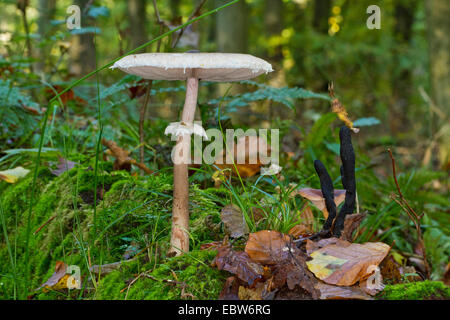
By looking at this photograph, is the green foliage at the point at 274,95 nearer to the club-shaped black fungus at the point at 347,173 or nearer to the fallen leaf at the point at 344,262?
the club-shaped black fungus at the point at 347,173

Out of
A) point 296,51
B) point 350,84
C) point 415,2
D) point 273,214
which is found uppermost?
point 415,2

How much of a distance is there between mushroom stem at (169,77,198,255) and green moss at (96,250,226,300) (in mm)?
97

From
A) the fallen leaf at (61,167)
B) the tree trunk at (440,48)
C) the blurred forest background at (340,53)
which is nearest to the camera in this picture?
the fallen leaf at (61,167)

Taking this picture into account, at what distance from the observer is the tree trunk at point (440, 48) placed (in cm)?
507

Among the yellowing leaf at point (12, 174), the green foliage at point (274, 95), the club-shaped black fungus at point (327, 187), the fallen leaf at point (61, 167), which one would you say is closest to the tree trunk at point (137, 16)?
the green foliage at point (274, 95)

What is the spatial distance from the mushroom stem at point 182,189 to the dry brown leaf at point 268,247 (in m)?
0.32

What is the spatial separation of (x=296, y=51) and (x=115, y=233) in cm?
999

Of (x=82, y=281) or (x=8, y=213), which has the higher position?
(x=8, y=213)

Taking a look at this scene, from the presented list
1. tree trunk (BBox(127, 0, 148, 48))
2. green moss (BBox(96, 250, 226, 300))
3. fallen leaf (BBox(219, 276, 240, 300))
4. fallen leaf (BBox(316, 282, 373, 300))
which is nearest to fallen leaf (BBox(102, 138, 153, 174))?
green moss (BBox(96, 250, 226, 300))

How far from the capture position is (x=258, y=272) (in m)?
1.35

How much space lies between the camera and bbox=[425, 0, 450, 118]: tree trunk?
5070 millimetres

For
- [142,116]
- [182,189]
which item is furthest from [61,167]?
[182,189]
